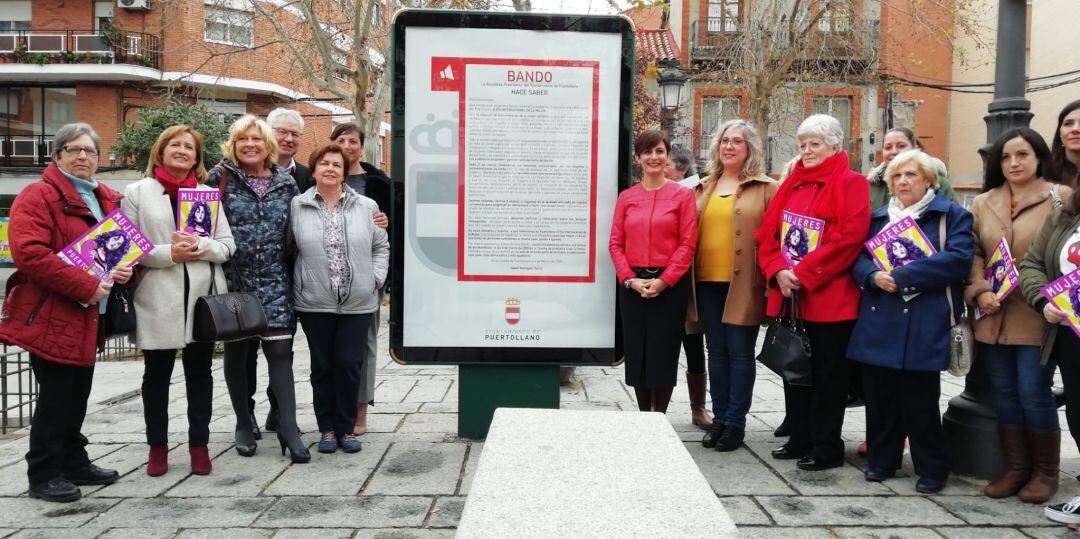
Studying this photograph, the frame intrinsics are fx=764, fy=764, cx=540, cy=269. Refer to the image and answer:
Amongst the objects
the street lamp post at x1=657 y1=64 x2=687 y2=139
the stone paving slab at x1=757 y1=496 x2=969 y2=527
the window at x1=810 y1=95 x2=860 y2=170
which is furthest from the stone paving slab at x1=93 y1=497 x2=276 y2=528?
the window at x1=810 y1=95 x2=860 y2=170

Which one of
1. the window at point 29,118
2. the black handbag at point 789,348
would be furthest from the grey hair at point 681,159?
the window at point 29,118

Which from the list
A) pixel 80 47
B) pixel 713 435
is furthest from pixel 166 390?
pixel 80 47

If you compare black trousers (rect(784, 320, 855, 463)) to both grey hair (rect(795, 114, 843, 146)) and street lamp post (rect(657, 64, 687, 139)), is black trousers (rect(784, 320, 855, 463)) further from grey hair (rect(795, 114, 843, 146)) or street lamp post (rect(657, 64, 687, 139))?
street lamp post (rect(657, 64, 687, 139))

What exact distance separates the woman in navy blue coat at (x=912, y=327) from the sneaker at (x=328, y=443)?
3.11 m

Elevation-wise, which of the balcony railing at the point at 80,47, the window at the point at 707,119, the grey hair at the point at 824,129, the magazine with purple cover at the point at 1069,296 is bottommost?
the magazine with purple cover at the point at 1069,296

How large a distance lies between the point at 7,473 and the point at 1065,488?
5932 millimetres

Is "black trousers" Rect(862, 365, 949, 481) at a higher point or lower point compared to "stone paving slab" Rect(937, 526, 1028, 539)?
higher

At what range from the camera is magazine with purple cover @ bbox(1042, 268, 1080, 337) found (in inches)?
137

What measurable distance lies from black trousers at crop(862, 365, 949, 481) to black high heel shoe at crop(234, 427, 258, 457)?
3.65m

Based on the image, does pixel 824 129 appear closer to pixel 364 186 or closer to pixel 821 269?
pixel 821 269

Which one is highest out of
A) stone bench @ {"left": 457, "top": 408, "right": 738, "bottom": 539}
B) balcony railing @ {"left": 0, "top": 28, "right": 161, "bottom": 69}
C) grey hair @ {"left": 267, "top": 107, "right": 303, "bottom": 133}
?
balcony railing @ {"left": 0, "top": 28, "right": 161, "bottom": 69}

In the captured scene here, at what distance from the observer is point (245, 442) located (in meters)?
4.73

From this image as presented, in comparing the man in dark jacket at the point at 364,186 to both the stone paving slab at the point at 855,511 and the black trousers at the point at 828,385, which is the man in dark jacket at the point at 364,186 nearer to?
the stone paving slab at the point at 855,511

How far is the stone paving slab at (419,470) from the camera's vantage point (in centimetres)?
403
